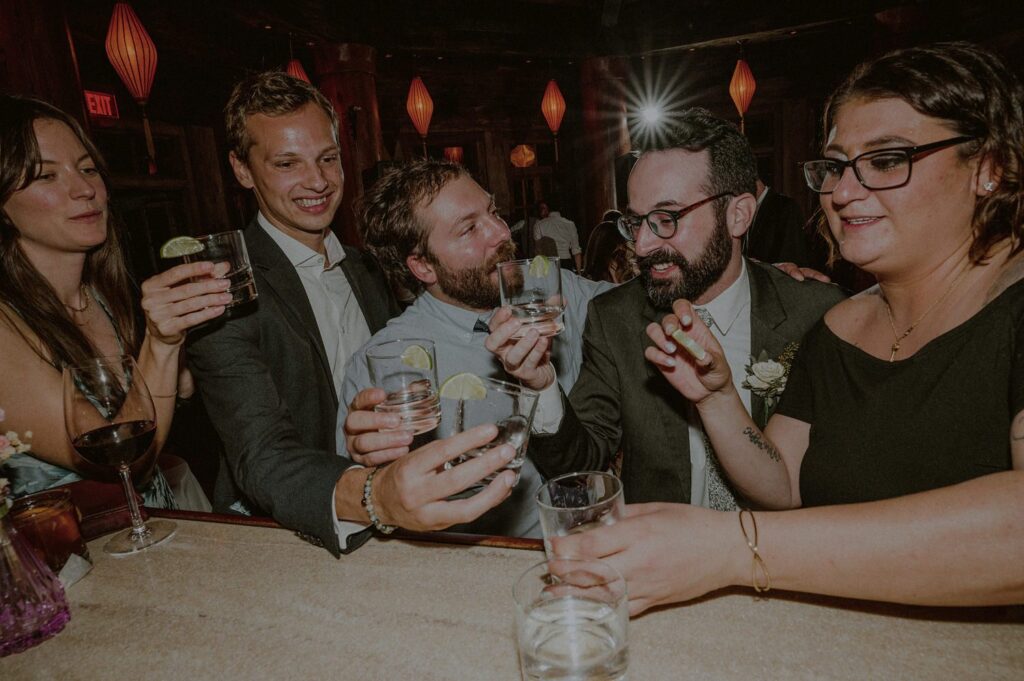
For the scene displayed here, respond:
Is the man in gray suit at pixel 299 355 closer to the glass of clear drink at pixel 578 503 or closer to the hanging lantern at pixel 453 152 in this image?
the glass of clear drink at pixel 578 503

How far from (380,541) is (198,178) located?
22.8ft

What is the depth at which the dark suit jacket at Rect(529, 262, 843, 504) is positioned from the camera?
222 cm

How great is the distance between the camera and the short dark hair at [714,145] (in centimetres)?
231

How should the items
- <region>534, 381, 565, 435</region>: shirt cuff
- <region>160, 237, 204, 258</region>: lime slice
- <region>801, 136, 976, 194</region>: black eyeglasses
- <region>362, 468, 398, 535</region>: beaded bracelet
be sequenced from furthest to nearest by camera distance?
<region>534, 381, 565, 435</region>: shirt cuff → <region>160, 237, 204, 258</region>: lime slice → <region>801, 136, 976, 194</region>: black eyeglasses → <region>362, 468, 398, 535</region>: beaded bracelet

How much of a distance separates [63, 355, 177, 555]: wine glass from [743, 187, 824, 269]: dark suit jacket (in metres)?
4.34

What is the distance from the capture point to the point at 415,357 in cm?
133

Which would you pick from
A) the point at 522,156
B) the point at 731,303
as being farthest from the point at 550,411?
the point at 522,156

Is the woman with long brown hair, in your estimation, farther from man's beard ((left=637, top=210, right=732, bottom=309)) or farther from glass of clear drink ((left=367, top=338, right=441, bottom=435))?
man's beard ((left=637, top=210, right=732, bottom=309))

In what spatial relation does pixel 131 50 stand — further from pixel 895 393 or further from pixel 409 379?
pixel 895 393

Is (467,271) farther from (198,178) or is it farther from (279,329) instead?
(198,178)

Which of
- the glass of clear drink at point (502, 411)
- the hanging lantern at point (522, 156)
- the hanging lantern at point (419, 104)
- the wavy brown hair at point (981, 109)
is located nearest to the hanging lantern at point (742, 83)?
the hanging lantern at point (522, 156)

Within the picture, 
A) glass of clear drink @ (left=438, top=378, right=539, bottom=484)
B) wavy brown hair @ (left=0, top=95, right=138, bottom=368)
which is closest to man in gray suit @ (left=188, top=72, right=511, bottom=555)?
glass of clear drink @ (left=438, top=378, right=539, bottom=484)

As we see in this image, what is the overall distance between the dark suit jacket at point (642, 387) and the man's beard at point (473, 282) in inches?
20.1

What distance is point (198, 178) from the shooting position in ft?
22.0
